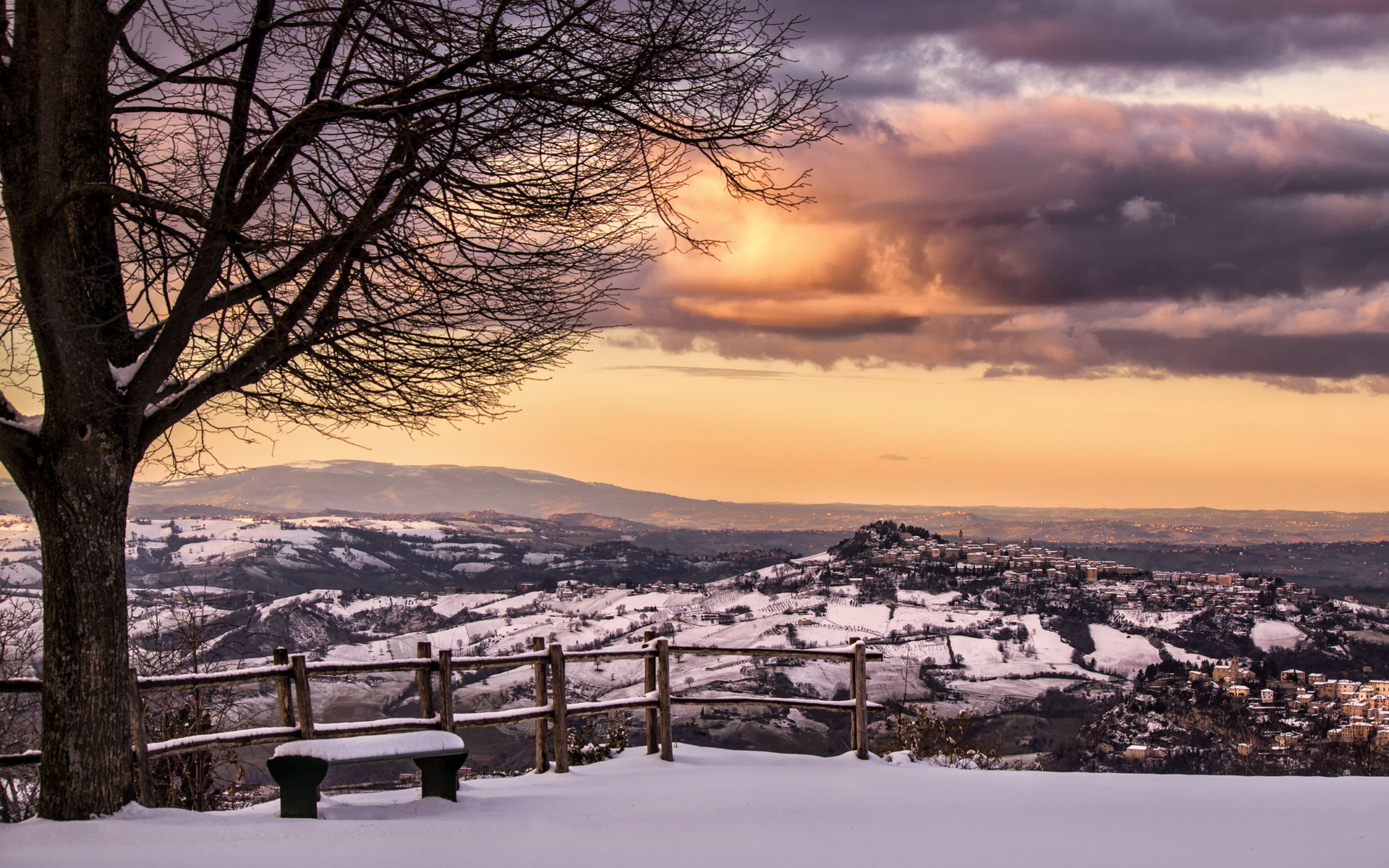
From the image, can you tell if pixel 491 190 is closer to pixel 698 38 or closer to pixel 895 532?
pixel 698 38

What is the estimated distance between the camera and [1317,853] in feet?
24.4

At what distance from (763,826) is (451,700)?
3586 millimetres

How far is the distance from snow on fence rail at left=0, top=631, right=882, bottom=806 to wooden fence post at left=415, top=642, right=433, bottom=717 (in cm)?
1

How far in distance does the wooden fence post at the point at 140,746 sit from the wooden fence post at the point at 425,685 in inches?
99.2

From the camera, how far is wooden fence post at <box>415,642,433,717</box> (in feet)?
32.6

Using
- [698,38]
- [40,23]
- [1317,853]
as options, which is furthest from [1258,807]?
[40,23]

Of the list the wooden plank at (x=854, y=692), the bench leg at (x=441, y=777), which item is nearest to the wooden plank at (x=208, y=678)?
the bench leg at (x=441, y=777)

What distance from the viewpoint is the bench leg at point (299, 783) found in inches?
299

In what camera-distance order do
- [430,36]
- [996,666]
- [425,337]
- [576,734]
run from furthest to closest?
1. [996,666]
2. [576,734]
3. [425,337]
4. [430,36]

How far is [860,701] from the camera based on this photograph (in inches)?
471

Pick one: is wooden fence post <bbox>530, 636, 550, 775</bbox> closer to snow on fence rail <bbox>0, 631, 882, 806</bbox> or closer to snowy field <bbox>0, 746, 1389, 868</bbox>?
snow on fence rail <bbox>0, 631, 882, 806</bbox>

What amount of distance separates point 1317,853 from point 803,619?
2861 inches

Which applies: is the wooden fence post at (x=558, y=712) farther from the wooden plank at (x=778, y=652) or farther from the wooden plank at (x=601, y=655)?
the wooden plank at (x=778, y=652)

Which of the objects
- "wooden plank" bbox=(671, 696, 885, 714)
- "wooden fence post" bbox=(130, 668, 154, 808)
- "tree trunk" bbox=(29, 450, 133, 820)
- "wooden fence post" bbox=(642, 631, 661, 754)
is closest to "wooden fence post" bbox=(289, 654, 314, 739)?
"wooden fence post" bbox=(130, 668, 154, 808)
